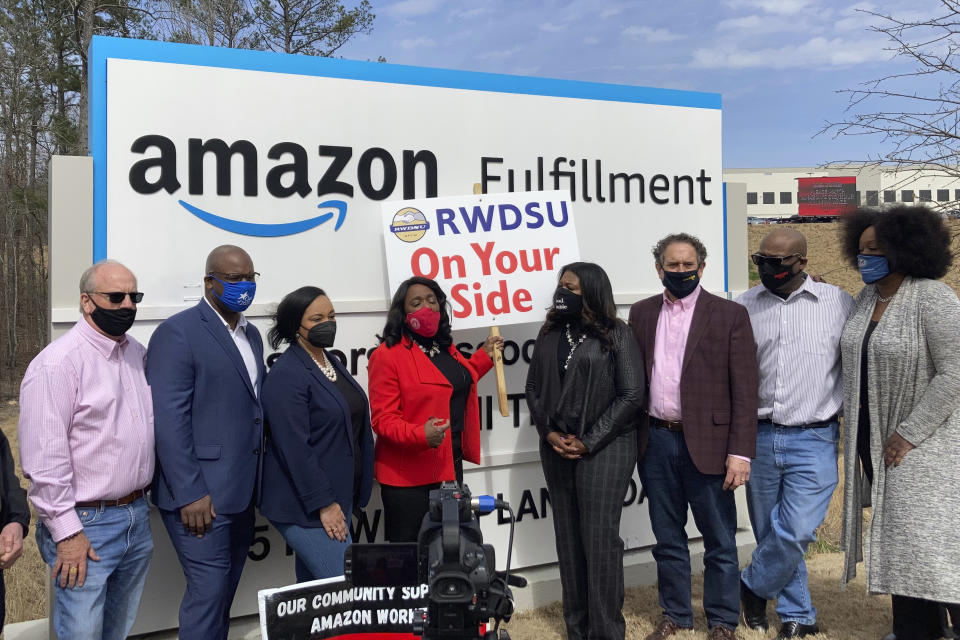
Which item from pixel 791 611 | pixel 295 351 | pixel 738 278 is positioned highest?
pixel 738 278

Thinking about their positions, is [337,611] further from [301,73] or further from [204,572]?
[301,73]

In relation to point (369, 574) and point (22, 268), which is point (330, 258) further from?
point (22, 268)

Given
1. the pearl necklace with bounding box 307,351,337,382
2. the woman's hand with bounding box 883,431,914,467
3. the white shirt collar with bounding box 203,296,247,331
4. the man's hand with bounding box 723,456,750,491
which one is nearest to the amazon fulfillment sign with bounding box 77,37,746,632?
the white shirt collar with bounding box 203,296,247,331

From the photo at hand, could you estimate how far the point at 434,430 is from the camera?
4.00 metres

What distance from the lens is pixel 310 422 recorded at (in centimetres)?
373

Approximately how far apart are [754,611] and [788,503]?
28.9 inches

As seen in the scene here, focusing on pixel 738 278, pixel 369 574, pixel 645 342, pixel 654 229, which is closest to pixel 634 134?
pixel 654 229

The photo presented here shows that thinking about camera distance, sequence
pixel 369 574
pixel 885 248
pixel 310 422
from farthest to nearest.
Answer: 1. pixel 885 248
2. pixel 310 422
3. pixel 369 574

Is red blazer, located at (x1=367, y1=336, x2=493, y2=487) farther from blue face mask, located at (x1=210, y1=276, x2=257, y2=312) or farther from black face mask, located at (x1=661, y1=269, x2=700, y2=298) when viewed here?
black face mask, located at (x1=661, y1=269, x2=700, y2=298)

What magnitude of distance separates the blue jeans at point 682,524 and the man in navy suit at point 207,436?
212cm

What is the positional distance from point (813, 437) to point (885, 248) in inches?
41.2

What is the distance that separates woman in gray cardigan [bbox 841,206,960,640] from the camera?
3801 millimetres

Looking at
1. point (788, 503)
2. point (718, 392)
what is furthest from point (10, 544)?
point (788, 503)

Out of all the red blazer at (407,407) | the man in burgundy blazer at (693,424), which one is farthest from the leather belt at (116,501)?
the man in burgundy blazer at (693,424)
